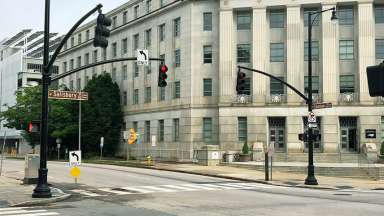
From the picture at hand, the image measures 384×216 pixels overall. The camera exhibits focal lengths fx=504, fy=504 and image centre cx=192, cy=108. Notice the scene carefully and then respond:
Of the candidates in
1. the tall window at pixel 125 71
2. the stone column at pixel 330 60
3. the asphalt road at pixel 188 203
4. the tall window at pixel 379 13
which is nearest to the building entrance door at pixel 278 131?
the stone column at pixel 330 60

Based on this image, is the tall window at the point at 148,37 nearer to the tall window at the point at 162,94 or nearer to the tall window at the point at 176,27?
the tall window at the point at 176,27

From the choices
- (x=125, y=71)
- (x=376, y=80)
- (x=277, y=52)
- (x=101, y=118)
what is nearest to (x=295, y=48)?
(x=277, y=52)

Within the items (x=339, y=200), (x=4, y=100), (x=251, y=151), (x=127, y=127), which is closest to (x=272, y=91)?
(x=251, y=151)

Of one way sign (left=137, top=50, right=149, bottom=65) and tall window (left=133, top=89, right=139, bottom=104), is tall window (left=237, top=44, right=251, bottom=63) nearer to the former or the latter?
tall window (left=133, top=89, right=139, bottom=104)

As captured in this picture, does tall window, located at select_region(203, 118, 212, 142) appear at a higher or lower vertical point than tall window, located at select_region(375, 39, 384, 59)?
lower

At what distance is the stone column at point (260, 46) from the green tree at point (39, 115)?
2859 centimetres

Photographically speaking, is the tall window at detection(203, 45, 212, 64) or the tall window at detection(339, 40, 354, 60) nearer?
the tall window at detection(339, 40, 354, 60)

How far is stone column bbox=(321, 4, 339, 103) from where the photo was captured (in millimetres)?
49469

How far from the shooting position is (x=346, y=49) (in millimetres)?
50469

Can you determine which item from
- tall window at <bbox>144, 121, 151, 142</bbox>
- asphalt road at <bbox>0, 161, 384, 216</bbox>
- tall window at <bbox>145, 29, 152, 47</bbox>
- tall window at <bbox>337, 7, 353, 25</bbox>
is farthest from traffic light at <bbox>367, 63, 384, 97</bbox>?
tall window at <bbox>145, 29, 152, 47</bbox>

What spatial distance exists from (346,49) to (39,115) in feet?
145

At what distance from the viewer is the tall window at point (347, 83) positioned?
49.9 m

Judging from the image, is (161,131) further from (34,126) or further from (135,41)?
(34,126)

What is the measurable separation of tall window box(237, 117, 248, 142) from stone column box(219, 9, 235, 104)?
227 cm
